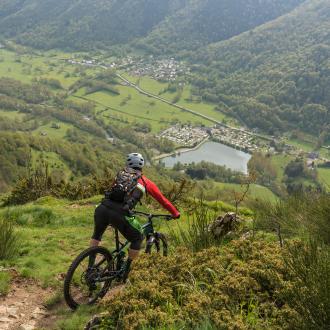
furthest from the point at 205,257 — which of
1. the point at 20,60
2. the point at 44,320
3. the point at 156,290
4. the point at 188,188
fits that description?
the point at 20,60

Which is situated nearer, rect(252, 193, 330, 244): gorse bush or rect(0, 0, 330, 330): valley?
rect(0, 0, 330, 330): valley

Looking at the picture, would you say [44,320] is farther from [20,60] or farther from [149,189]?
[20,60]

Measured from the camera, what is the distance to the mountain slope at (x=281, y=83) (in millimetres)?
135875

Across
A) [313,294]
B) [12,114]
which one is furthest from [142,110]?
[313,294]

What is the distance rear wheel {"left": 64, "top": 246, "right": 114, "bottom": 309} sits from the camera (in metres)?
6.37

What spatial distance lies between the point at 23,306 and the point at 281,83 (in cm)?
16384

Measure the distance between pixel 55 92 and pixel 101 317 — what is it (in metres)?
156

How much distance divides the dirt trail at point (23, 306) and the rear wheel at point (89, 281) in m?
0.56

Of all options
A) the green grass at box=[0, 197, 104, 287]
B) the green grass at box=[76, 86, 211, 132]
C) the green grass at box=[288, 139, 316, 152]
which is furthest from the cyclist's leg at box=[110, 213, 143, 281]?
the green grass at box=[76, 86, 211, 132]

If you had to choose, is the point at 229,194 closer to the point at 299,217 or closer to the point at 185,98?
the point at 299,217

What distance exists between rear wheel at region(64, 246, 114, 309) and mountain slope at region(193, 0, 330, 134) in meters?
128

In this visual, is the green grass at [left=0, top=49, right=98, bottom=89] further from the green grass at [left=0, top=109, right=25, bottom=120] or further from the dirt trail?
the dirt trail

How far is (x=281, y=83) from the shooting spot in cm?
15988

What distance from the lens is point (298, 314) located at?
169 inches
